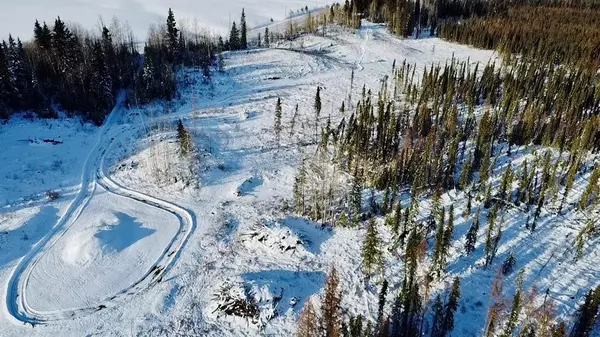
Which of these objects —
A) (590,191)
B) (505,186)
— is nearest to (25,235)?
(505,186)

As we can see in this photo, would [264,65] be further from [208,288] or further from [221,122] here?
[208,288]

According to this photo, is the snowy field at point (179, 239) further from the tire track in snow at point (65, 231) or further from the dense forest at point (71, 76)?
the dense forest at point (71, 76)

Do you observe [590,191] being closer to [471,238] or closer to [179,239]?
[471,238]

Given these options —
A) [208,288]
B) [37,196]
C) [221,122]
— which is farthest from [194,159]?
[208,288]

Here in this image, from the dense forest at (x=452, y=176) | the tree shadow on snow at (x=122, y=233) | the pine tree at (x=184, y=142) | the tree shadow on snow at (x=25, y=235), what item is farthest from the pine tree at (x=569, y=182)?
the tree shadow on snow at (x=25, y=235)

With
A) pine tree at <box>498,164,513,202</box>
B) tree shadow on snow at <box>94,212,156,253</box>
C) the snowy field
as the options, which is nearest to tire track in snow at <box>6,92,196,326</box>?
the snowy field
